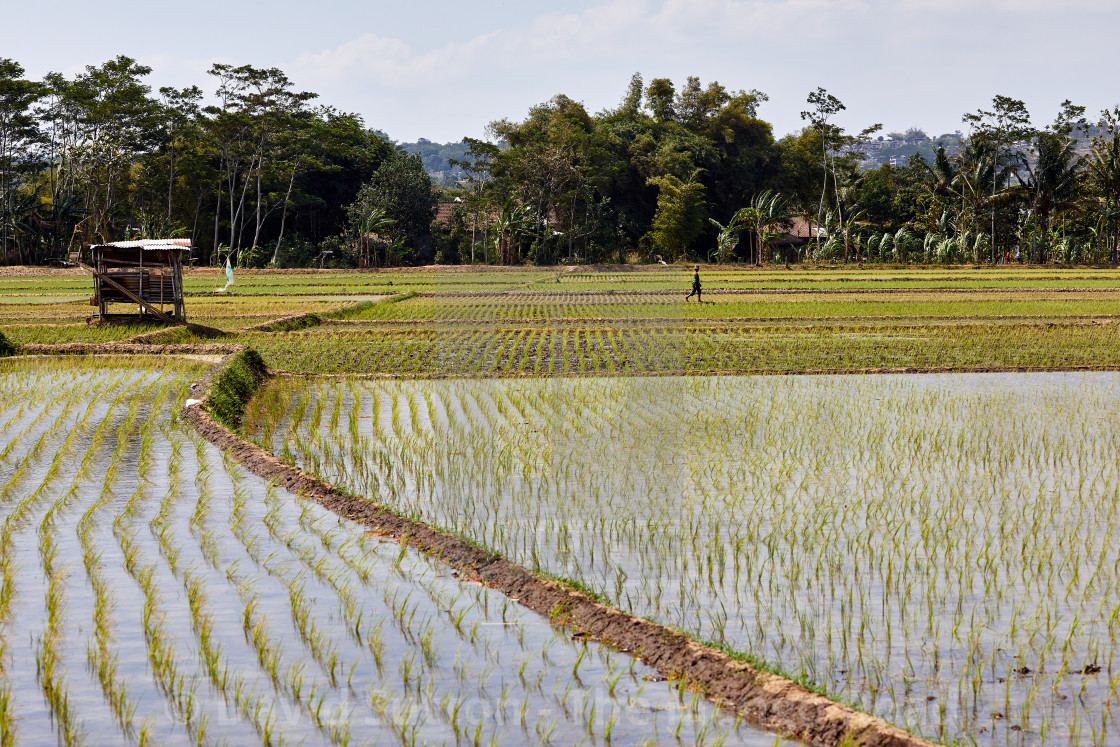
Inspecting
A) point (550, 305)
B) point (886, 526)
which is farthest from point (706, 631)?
point (550, 305)

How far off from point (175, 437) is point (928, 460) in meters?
4.69

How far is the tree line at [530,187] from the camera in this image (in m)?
34.0

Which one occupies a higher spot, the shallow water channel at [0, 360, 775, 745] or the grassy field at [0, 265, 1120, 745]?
the grassy field at [0, 265, 1120, 745]

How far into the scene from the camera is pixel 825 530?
14.1 ft

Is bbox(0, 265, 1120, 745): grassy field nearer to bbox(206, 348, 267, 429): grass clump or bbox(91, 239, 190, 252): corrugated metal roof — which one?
bbox(206, 348, 267, 429): grass clump

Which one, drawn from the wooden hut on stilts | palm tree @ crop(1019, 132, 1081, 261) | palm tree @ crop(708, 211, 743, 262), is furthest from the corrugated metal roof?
palm tree @ crop(1019, 132, 1081, 261)

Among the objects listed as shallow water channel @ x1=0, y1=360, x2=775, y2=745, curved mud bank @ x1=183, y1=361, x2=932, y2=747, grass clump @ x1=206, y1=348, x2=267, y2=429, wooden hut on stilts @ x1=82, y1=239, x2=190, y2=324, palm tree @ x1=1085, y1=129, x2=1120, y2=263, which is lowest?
shallow water channel @ x1=0, y1=360, x2=775, y2=745

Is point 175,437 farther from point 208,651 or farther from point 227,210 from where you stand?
point 227,210

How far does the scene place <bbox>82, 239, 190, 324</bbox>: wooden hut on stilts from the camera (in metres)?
13.2

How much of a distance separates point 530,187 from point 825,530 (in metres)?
30.6

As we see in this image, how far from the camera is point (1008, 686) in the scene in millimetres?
2742

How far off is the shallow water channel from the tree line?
28.2m

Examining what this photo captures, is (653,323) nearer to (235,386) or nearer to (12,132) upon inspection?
(235,386)

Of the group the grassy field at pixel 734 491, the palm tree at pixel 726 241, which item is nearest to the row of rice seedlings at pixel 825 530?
the grassy field at pixel 734 491
